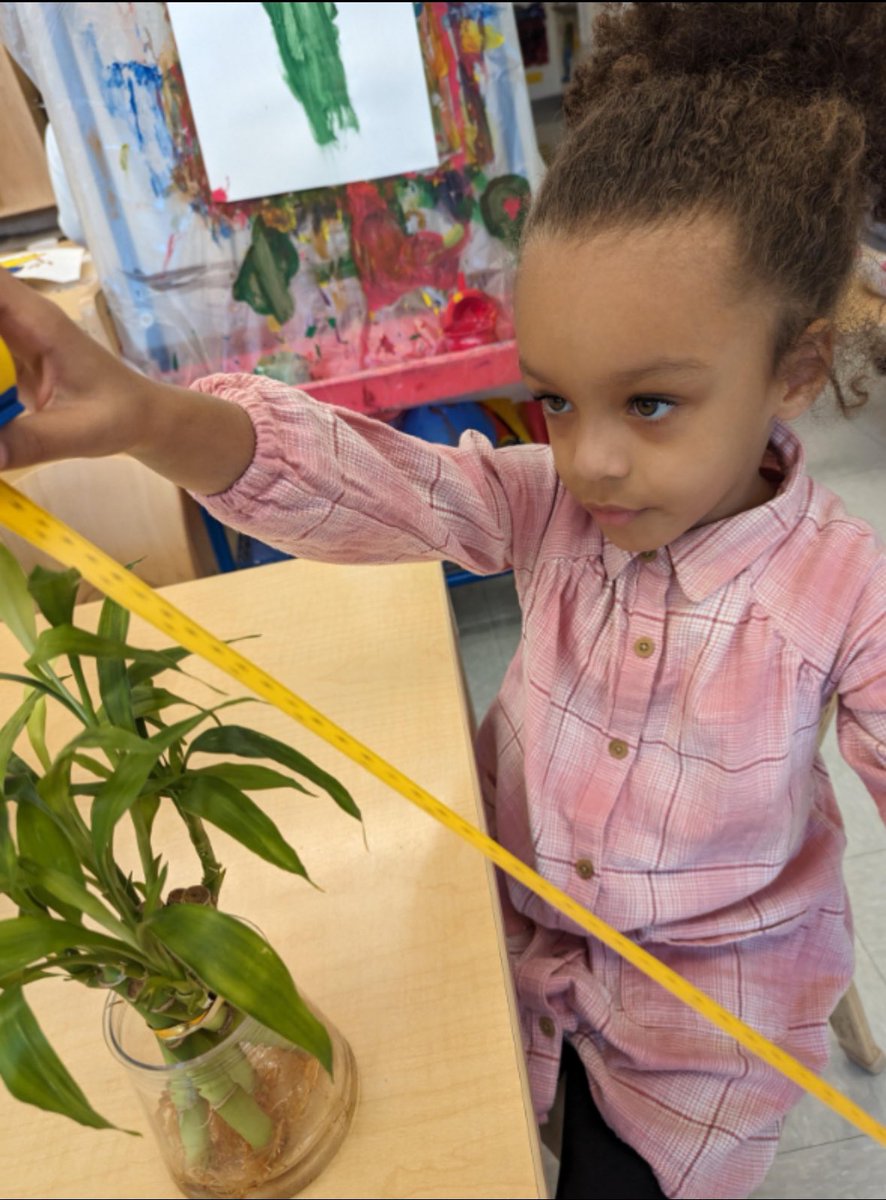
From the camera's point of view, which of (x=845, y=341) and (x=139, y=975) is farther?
(x=845, y=341)

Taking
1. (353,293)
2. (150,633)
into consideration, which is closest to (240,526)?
(150,633)

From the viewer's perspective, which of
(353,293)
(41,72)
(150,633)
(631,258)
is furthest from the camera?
(353,293)

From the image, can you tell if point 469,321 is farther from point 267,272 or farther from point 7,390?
point 7,390

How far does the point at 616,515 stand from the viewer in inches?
26.3

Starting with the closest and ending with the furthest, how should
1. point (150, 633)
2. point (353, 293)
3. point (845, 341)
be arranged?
point (845, 341) → point (150, 633) → point (353, 293)

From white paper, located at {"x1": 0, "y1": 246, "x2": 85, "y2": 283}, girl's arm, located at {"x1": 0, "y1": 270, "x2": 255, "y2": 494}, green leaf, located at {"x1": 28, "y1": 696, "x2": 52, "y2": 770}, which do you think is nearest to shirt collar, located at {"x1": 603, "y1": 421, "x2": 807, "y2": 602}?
girl's arm, located at {"x1": 0, "y1": 270, "x2": 255, "y2": 494}

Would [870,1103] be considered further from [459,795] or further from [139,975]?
[139,975]

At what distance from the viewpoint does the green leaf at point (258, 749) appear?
48 centimetres

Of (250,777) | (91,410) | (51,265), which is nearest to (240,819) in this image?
(250,777)

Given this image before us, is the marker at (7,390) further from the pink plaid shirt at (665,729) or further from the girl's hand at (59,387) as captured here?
the pink plaid shirt at (665,729)

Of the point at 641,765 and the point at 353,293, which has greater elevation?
the point at 353,293

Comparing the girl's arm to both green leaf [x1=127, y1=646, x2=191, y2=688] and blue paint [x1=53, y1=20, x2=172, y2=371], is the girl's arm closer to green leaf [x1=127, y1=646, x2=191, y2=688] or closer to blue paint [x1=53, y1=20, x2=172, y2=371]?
green leaf [x1=127, y1=646, x2=191, y2=688]

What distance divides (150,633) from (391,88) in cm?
109

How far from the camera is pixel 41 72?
150 cm
